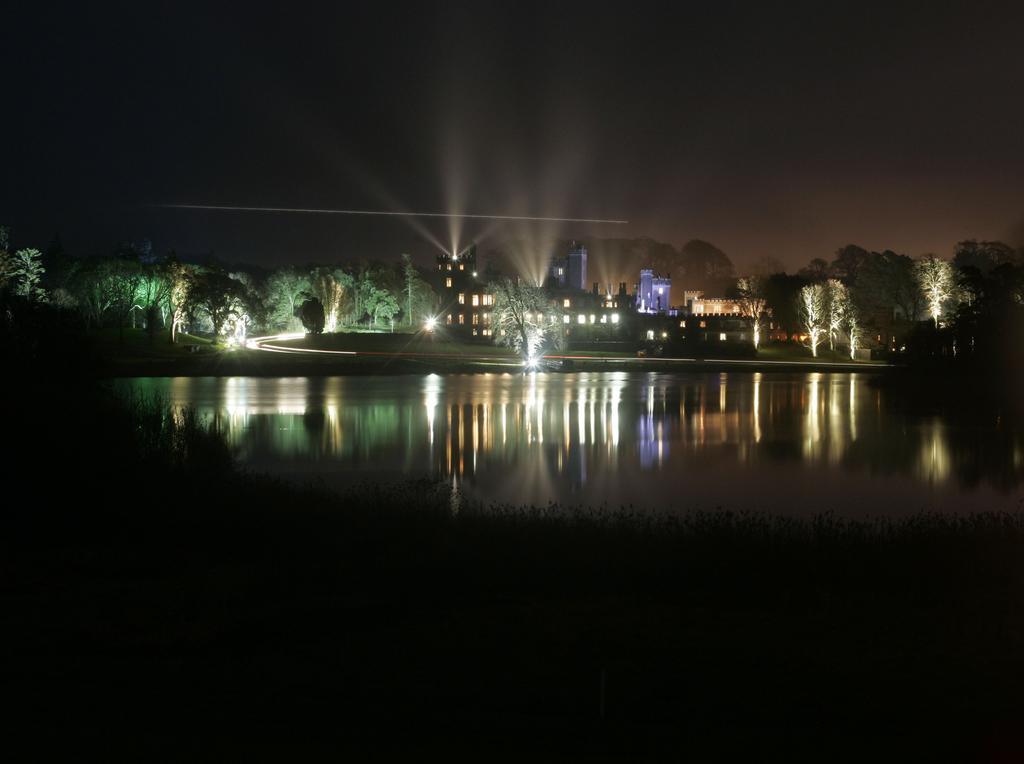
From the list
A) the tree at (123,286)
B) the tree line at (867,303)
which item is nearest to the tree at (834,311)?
the tree line at (867,303)

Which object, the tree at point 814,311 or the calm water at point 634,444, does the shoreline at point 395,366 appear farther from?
the tree at point 814,311

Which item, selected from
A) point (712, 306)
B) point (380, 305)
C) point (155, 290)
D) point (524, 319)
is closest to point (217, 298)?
point (155, 290)

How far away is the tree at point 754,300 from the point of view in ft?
359

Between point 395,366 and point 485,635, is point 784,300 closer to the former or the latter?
point 395,366

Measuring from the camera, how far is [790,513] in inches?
785

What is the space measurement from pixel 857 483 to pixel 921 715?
713 inches

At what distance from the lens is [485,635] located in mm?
8555

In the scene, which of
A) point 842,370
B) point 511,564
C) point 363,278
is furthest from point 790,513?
point 363,278

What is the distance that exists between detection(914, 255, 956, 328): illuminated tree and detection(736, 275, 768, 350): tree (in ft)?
55.5

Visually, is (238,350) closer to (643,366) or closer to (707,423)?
(643,366)

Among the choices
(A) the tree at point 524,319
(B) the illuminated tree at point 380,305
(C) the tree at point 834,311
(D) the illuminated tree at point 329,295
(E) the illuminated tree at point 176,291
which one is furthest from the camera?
(B) the illuminated tree at point 380,305

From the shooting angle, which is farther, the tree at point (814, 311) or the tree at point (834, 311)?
the tree at point (814, 311)

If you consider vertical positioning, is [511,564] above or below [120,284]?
below

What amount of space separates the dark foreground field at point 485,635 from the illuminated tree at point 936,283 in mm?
94125
